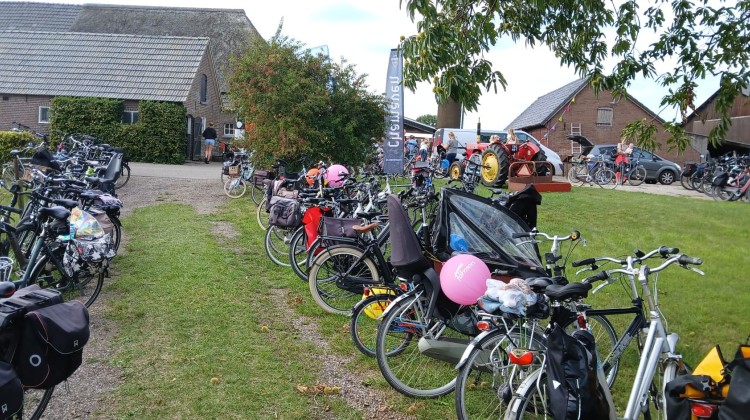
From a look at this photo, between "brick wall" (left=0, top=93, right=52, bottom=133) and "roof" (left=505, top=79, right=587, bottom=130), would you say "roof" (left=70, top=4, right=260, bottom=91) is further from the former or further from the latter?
"roof" (left=505, top=79, right=587, bottom=130)

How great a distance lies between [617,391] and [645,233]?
6.67 meters

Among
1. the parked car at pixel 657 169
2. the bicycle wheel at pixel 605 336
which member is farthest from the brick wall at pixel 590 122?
the bicycle wheel at pixel 605 336

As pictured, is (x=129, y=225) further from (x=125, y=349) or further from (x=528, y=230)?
(x=528, y=230)

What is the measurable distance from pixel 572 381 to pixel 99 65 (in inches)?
1202

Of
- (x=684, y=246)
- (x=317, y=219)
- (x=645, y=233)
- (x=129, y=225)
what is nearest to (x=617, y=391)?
(x=317, y=219)

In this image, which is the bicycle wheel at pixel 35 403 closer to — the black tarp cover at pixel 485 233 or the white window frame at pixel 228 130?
the black tarp cover at pixel 485 233

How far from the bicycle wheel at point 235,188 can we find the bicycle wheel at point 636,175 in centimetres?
1300

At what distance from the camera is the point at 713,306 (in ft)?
21.9

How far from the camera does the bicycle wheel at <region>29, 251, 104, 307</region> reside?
17.3ft

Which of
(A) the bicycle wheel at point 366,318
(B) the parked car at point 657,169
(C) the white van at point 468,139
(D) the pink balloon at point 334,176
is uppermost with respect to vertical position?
(C) the white van at point 468,139

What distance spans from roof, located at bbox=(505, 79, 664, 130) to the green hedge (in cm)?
2012

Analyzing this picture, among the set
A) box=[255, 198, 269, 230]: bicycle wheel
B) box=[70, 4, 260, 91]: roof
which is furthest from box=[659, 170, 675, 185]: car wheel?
box=[70, 4, 260, 91]: roof

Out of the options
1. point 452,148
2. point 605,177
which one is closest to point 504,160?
point 605,177

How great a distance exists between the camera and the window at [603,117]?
37.8 m
